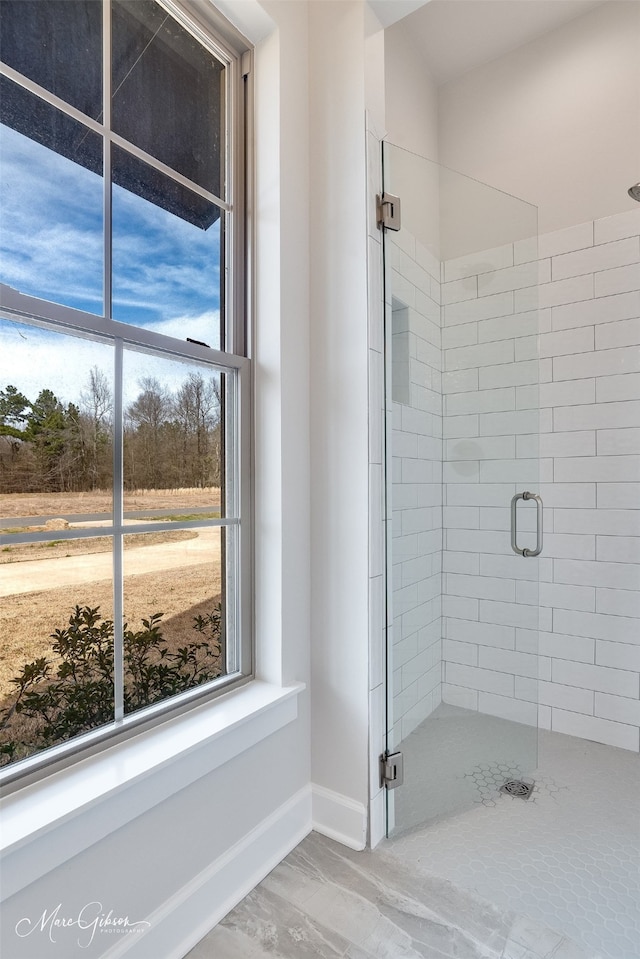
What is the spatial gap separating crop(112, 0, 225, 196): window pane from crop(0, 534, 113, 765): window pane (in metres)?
1.02

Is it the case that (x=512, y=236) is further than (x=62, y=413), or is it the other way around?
(x=512, y=236)

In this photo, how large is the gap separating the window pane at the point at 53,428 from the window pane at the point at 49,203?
0.11 metres

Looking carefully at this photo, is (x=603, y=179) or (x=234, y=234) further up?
(x=603, y=179)

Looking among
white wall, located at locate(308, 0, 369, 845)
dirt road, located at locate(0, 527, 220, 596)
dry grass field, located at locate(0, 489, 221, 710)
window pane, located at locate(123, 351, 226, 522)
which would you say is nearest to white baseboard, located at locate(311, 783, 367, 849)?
white wall, located at locate(308, 0, 369, 845)

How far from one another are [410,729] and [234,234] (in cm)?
163

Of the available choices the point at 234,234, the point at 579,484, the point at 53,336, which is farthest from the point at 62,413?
the point at 579,484

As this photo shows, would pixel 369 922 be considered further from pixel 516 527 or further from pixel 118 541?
pixel 516 527

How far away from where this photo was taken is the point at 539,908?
1327 mm

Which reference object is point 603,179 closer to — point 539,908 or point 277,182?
point 277,182

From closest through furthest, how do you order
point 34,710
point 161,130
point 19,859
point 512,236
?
point 19,859
point 34,710
point 161,130
point 512,236

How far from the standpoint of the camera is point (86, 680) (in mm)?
1175

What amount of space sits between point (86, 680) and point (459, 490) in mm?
1293

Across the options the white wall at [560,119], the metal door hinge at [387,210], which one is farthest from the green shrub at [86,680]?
the white wall at [560,119]

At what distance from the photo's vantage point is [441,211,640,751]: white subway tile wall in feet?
6.15
